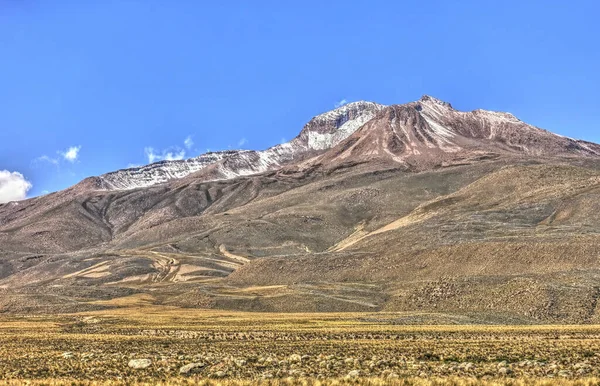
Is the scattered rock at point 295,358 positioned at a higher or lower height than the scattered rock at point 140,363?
lower

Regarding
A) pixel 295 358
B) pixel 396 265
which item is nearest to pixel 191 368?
pixel 295 358

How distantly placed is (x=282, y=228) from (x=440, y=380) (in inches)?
6724

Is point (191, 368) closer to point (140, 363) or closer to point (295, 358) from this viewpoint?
point (140, 363)

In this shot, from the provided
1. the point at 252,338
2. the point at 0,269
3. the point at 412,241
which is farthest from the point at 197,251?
the point at 252,338

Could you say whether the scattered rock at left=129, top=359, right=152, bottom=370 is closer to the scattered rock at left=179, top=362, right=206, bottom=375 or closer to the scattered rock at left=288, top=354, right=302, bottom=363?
the scattered rock at left=179, top=362, right=206, bottom=375

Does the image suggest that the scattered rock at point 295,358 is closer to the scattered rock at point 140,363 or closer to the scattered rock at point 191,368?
the scattered rock at point 191,368

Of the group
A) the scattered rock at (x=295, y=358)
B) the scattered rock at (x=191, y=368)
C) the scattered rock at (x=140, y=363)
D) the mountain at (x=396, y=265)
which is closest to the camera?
the scattered rock at (x=191, y=368)

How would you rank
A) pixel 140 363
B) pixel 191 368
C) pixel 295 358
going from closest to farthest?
pixel 191 368 → pixel 140 363 → pixel 295 358

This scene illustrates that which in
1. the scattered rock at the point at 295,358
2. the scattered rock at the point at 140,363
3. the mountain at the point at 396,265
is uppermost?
the mountain at the point at 396,265

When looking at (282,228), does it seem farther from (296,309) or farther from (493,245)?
A: (296,309)

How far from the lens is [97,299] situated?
10675 cm

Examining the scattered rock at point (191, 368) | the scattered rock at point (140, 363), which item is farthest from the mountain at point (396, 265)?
the scattered rock at point (140, 363)

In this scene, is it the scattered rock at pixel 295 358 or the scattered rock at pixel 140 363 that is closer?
the scattered rock at pixel 140 363

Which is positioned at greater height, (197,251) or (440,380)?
(197,251)
